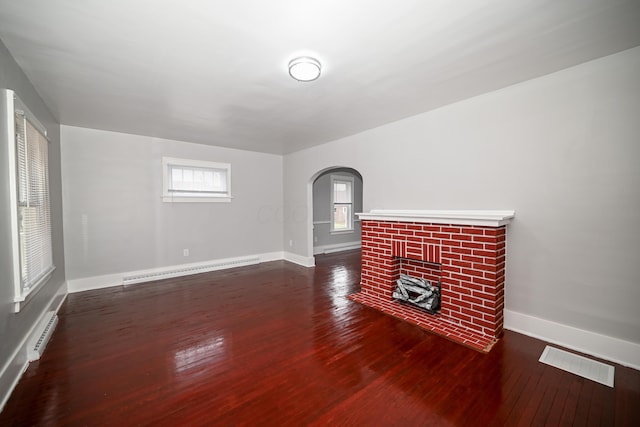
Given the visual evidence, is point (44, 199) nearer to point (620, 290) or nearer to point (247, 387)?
point (247, 387)

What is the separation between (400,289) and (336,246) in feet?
13.0

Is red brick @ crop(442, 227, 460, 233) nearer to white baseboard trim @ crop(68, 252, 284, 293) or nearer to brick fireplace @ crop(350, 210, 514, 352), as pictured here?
brick fireplace @ crop(350, 210, 514, 352)

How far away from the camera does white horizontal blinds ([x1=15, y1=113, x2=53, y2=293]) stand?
2143mm

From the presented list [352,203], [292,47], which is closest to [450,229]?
[292,47]

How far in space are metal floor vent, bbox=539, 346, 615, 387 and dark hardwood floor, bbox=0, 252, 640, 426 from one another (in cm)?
7

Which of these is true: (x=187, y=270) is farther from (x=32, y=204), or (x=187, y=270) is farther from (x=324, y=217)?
(x=324, y=217)

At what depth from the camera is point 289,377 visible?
6.56ft

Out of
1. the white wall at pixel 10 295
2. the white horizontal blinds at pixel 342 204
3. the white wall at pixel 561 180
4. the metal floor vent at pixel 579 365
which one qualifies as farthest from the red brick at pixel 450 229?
the white horizontal blinds at pixel 342 204

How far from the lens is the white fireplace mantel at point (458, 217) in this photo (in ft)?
8.43

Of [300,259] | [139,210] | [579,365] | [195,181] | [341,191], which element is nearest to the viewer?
[579,365]

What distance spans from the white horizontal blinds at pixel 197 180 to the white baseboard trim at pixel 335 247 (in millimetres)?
2801

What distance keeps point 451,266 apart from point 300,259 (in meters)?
3.40

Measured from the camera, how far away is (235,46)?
1.97 meters

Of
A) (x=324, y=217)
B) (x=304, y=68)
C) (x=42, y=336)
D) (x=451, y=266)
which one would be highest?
(x=304, y=68)
